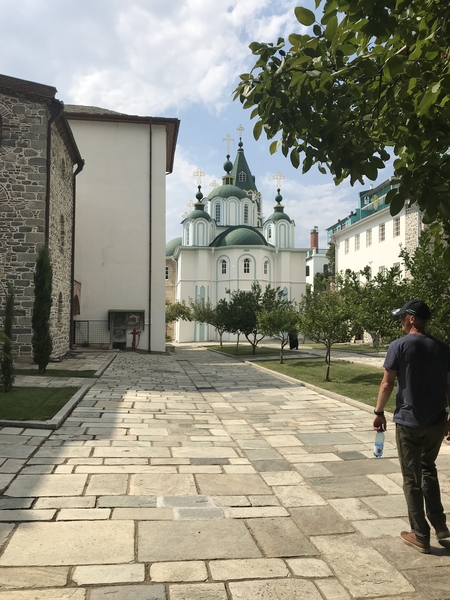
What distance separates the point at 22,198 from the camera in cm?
1580

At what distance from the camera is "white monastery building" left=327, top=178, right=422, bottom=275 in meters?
30.0

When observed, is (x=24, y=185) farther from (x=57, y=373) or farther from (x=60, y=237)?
(x=57, y=373)

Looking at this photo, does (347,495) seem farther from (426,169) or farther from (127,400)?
(127,400)

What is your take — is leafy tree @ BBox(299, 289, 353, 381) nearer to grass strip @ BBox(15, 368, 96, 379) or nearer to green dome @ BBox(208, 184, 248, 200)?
grass strip @ BBox(15, 368, 96, 379)

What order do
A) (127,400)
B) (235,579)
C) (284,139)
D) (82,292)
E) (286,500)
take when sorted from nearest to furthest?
1. (235,579)
2. (284,139)
3. (286,500)
4. (127,400)
5. (82,292)

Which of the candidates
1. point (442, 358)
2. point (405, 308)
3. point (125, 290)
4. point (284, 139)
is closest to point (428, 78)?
point (284, 139)

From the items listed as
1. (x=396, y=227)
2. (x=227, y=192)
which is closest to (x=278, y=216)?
(x=227, y=192)

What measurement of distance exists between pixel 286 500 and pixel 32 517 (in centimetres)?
209

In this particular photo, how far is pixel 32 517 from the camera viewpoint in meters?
3.99

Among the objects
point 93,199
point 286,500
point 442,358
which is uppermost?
point 93,199

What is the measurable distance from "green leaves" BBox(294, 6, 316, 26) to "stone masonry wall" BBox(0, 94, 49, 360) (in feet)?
45.2

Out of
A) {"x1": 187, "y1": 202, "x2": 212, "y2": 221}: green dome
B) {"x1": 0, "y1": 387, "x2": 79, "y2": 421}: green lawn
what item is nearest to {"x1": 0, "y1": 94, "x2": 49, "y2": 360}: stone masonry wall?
{"x1": 0, "y1": 387, "x2": 79, "y2": 421}: green lawn

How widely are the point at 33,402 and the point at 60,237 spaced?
11176 millimetres

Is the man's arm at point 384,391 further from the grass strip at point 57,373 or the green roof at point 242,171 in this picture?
the green roof at point 242,171
